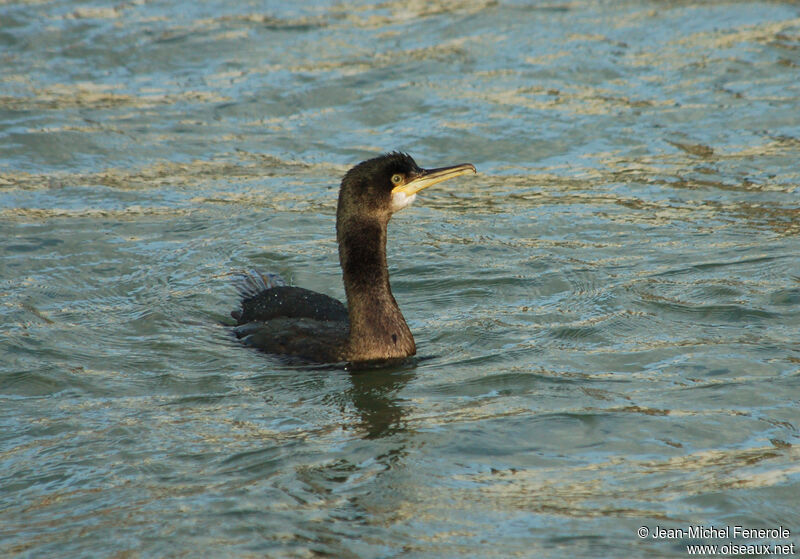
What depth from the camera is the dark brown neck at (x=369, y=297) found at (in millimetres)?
7203

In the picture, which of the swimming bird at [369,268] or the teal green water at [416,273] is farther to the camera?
the swimming bird at [369,268]

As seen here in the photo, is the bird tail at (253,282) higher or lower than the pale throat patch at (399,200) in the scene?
lower

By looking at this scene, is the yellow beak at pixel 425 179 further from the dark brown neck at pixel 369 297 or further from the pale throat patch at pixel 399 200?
the dark brown neck at pixel 369 297

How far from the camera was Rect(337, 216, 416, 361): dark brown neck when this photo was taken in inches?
284

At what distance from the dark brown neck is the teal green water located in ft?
0.65

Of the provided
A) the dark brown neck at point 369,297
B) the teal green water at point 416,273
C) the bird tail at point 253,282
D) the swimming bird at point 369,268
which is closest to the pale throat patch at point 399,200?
the swimming bird at point 369,268

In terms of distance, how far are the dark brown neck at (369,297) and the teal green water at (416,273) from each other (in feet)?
0.65

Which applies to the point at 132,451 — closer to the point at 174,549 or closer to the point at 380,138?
the point at 174,549

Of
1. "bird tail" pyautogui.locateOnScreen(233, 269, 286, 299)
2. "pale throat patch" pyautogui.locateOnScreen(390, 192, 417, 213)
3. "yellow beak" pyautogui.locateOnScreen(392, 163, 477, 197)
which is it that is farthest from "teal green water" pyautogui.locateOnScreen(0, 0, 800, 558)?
"yellow beak" pyautogui.locateOnScreen(392, 163, 477, 197)

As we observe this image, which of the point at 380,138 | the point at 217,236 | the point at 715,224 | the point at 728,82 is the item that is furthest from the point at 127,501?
the point at 728,82

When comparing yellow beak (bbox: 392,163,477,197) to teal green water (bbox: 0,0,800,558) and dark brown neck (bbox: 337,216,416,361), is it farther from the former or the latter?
teal green water (bbox: 0,0,800,558)

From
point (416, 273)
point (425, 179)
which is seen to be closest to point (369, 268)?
point (425, 179)

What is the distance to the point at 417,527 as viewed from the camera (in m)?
5.20

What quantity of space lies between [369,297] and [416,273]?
2.22m
